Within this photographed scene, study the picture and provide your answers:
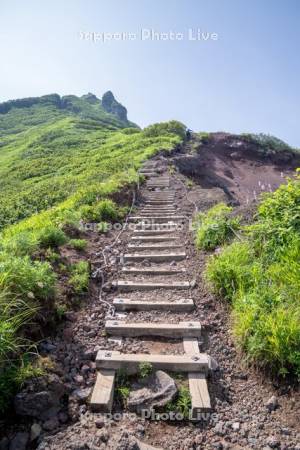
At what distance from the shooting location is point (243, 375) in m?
3.26

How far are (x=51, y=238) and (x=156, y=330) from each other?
2912 millimetres

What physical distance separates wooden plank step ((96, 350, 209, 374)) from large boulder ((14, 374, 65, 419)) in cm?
56

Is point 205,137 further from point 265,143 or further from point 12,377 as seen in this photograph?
point 12,377

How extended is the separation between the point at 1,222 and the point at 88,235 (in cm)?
712

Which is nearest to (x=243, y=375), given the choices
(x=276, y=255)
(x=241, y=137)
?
(x=276, y=255)

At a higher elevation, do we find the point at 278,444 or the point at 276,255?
the point at 276,255

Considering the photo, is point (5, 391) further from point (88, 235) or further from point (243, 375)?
point (88, 235)

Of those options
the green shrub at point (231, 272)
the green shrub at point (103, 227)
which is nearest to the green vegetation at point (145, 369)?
the green shrub at point (231, 272)

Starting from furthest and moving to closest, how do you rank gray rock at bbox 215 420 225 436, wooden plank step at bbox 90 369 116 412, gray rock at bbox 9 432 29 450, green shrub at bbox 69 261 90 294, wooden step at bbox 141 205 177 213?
1. wooden step at bbox 141 205 177 213
2. green shrub at bbox 69 261 90 294
3. wooden plank step at bbox 90 369 116 412
4. gray rock at bbox 215 420 225 436
5. gray rock at bbox 9 432 29 450

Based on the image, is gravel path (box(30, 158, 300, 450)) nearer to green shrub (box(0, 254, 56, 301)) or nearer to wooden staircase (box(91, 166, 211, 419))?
wooden staircase (box(91, 166, 211, 419))

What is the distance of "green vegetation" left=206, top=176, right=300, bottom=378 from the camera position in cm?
307

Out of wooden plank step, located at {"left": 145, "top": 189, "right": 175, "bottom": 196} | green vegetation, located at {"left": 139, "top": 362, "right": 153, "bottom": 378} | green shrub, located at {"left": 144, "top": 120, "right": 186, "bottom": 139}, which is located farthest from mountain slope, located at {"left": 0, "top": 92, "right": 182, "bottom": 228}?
green vegetation, located at {"left": 139, "top": 362, "right": 153, "bottom": 378}

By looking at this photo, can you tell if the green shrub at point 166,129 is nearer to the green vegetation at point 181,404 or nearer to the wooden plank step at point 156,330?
the wooden plank step at point 156,330

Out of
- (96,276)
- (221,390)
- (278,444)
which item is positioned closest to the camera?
(278,444)
